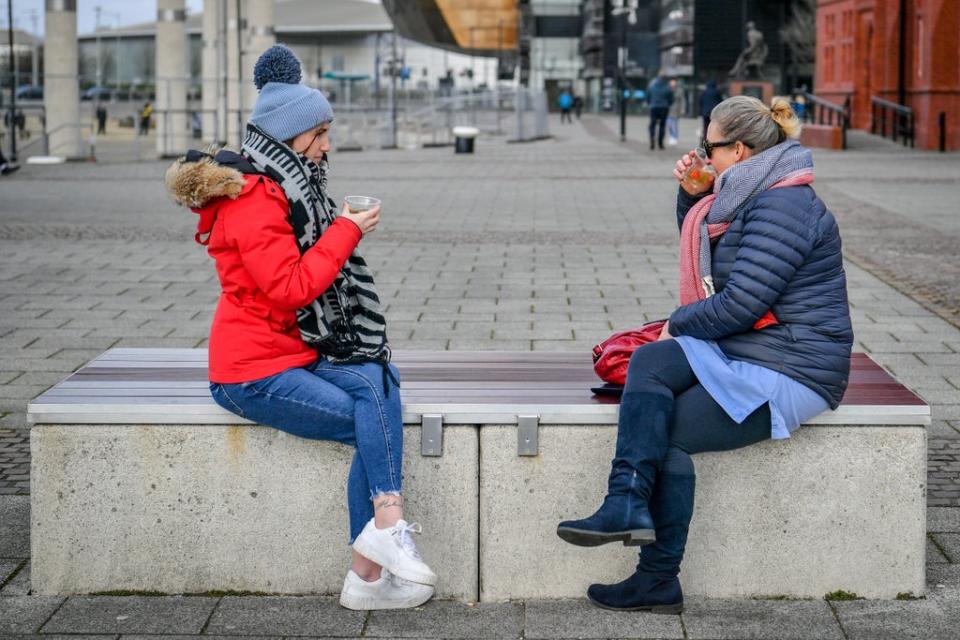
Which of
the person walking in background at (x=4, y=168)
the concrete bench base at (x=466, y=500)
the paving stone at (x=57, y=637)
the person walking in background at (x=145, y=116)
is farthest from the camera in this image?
the person walking in background at (x=145, y=116)

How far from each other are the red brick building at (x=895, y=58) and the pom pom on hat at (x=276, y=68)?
1184 inches

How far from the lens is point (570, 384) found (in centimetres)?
482

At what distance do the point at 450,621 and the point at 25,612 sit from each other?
1204 mm

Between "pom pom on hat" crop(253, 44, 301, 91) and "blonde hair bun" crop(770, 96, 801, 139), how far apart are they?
55.1 inches

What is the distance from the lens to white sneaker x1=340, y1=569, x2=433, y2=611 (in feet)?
14.4

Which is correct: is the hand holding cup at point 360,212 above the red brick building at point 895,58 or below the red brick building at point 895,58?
below

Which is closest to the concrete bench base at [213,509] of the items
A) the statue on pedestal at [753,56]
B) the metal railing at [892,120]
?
the metal railing at [892,120]

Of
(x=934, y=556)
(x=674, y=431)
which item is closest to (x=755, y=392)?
(x=674, y=431)

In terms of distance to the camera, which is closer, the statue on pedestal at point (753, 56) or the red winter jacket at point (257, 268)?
the red winter jacket at point (257, 268)

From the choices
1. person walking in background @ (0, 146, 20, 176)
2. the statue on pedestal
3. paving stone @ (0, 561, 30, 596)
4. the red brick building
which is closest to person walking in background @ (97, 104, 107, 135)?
the statue on pedestal

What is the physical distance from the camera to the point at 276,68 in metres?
4.48

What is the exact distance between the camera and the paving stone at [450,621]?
4230 millimetres

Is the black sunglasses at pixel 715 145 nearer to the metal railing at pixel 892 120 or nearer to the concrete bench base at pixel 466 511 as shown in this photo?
the concrete bench base at pixel 466 511

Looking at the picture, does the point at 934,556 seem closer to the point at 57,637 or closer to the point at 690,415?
the point at 690,415
